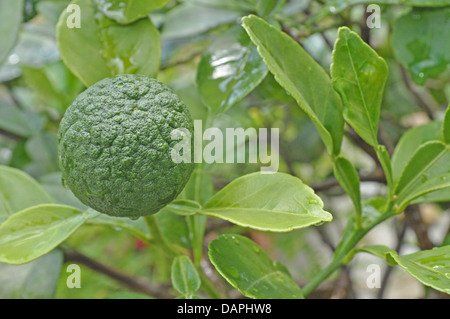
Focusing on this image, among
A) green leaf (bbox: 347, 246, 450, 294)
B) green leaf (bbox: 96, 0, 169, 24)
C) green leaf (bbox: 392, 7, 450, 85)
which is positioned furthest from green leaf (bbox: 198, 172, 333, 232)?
green leaf (bbox: 392, 7, 450, 85)

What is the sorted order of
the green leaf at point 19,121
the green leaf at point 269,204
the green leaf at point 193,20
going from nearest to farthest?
the green leaf at point 269,204, the green leaf at point 193,20, the green leaf at point 19,121

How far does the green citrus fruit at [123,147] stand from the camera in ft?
1.52

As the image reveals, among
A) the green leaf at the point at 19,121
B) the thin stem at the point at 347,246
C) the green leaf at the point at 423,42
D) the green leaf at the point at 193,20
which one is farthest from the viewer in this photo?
the green leaf at the point at 19,121

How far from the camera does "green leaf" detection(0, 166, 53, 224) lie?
60cm

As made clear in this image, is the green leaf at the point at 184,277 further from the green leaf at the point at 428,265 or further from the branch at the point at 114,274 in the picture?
the branch at the point at 114,274

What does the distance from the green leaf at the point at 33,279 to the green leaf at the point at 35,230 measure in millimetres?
234

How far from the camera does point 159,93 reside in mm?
488

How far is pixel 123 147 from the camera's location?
0.46m

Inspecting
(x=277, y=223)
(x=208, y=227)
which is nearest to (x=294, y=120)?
(x=208, y=227)

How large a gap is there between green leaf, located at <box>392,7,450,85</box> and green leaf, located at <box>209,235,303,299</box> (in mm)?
351

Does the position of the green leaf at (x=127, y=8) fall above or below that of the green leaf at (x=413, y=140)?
above

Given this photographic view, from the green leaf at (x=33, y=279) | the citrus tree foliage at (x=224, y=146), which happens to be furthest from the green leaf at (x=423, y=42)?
the green leaf at (x=33, y=279)

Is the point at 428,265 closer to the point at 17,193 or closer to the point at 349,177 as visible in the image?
the point at 349,177

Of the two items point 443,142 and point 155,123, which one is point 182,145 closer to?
point 155,123
